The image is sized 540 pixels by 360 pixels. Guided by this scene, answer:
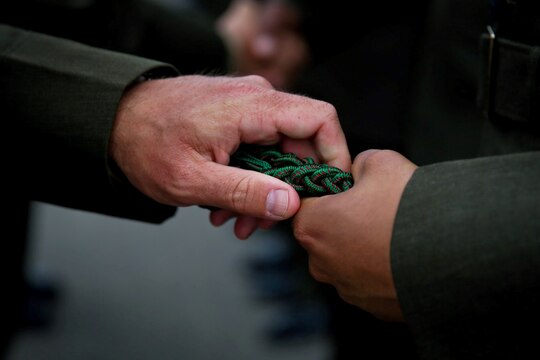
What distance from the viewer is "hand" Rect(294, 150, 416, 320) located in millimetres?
708

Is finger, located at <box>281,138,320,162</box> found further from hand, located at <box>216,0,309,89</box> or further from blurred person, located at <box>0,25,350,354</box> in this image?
hand, located at <box>216,0,309,89</box>

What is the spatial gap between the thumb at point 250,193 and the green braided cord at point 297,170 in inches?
0.7

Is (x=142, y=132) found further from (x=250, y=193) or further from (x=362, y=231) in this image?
(x=362, y=231)

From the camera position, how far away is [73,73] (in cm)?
96

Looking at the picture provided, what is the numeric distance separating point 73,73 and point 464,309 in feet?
2.00

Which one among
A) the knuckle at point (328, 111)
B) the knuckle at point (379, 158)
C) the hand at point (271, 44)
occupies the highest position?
the knuckle at point (328, 111)

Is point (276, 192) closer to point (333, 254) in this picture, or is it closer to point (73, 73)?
point (333, 254)

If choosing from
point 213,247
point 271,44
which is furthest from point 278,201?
point 213,247

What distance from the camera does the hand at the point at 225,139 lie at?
81 cm

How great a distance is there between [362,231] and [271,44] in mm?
1381

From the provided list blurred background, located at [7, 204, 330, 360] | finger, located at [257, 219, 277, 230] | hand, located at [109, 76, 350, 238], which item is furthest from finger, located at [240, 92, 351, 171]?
blurred background, located at [7, 204, 330, 360]

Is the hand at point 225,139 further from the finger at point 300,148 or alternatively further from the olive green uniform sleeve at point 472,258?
the olive green uniform sleeve at point 472,258

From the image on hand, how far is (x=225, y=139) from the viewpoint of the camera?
0.84 metres

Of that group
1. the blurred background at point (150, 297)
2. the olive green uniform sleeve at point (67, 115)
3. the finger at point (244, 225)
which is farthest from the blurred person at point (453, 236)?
the blurred background at point (150, 297)
